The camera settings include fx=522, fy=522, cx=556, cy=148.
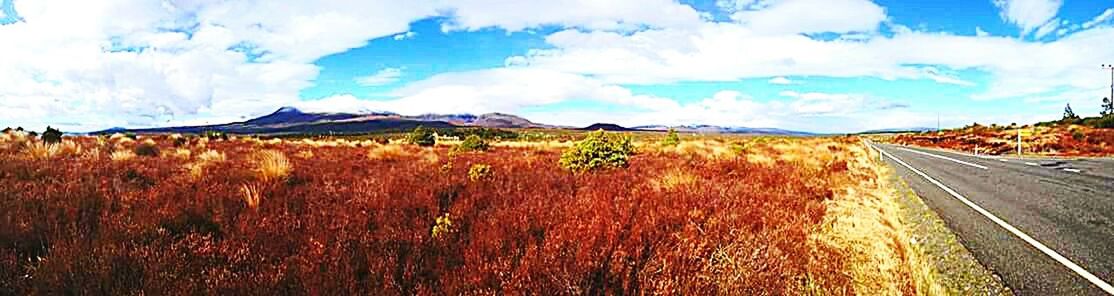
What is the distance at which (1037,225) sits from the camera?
7.72 meters

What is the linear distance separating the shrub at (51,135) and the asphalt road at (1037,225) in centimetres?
2971

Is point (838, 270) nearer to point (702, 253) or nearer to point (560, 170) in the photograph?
point (702, 253)

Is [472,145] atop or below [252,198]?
atop

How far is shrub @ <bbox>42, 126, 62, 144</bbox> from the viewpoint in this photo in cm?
2161

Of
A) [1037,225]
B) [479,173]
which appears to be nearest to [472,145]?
[479,173]

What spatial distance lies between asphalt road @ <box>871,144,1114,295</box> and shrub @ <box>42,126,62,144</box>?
29.7 m

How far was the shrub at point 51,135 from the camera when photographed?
70.9 ft

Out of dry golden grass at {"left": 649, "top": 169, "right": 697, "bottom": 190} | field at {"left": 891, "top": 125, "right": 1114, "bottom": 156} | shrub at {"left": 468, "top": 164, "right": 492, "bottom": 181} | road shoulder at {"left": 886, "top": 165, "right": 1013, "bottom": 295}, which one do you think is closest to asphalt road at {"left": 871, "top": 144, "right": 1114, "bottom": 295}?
road shoulder at {"left": 886, "top": 165, "right": 1013, "bottom": 295}

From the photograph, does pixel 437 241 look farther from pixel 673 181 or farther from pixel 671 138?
pixel 671 138

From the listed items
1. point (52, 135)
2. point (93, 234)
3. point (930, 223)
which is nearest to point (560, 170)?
point (930, 223)

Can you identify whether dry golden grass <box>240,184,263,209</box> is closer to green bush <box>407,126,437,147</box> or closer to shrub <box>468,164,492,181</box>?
shrub <box>468,164,492,181</box>

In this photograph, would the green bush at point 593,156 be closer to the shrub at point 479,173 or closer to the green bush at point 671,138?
the shrub at point 479,173

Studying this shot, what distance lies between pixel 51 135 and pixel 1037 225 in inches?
1272

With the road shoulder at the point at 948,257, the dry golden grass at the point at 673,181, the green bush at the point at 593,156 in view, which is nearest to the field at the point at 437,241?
the road shoulder at the point at 948,257
